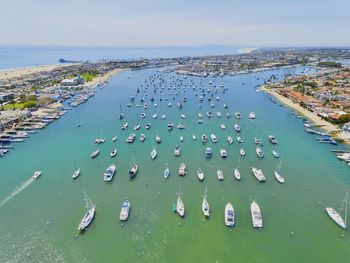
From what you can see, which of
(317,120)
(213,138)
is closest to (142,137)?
(213,138)

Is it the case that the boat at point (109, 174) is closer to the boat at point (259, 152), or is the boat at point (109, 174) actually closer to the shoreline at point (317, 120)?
the boat at point (259, 152)

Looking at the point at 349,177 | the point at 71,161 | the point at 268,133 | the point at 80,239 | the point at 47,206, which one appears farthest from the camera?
the point at 268,133

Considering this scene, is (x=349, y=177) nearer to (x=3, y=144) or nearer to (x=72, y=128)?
(x=72, y=128)

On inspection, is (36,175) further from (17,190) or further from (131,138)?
(131,138)

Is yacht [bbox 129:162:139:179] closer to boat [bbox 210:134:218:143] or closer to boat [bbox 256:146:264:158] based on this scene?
boat [bbox 210:134:218:143]

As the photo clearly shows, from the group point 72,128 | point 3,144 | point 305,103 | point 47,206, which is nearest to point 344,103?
point 305,103

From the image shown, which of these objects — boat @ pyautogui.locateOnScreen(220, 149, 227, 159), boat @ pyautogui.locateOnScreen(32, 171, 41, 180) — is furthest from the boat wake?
boat @ pyautogui.locateOnScreen(220, 149, 227, 159)
